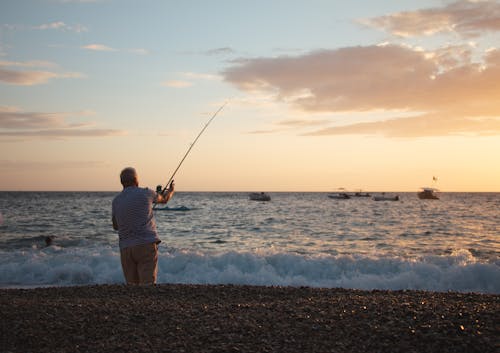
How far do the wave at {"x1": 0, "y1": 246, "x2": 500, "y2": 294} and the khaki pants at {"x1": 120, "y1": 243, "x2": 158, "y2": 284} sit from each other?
21.6 feet

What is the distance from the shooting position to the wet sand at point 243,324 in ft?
14.1

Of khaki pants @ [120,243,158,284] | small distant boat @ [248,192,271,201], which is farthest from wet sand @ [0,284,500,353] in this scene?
small distant boat @ [248,192,271,201]

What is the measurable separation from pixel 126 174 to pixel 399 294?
424 cm

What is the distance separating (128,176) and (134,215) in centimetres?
→ 55

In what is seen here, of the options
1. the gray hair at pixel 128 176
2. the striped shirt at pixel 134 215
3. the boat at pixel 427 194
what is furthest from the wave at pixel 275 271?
the boat at pixel 427 194

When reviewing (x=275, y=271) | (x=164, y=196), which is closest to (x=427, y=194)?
(x=275, y=271)

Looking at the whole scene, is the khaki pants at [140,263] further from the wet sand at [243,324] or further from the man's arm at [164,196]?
the man's arm at [164,196]

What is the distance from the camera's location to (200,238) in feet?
78.1

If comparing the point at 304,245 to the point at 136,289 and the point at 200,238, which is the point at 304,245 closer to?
the point at 200,238

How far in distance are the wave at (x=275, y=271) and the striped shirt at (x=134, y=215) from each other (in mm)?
7053

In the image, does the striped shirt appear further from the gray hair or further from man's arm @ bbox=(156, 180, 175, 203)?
man's arm @ bbox=(156, 180, 175, 203)

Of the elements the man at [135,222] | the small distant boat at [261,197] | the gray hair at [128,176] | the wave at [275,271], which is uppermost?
the gray hair at [128,176]

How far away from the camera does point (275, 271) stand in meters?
14.2

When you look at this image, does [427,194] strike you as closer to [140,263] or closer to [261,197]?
→ [261,197]
